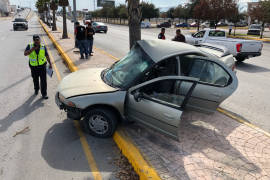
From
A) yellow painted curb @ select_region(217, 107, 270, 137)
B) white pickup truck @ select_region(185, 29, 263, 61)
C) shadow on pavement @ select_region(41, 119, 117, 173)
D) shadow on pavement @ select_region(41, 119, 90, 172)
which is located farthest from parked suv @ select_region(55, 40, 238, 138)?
white pickup truck @ select_region(185, 29, 263, 61)

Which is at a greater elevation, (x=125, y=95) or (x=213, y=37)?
(x=213, y=37)

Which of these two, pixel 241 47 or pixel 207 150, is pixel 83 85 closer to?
pixel 207 150

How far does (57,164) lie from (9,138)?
55.4 inches

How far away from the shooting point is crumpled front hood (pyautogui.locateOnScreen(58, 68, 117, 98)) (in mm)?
4450

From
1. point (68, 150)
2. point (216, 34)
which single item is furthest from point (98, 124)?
point (216, 34)

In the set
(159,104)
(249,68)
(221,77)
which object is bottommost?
(249,68)

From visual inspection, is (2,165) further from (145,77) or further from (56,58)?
(56,58)

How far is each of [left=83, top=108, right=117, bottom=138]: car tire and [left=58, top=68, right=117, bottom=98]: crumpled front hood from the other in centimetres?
40

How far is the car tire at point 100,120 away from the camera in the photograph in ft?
14.5

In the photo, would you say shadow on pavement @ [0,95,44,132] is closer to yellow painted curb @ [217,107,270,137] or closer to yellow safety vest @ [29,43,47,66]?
yellow safety vest @ [29,43,47,66]

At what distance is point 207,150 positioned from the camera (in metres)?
4.07

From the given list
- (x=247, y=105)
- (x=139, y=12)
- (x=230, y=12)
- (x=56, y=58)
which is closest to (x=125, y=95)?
(x=139, y=12)

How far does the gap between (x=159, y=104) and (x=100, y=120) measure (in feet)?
4.06

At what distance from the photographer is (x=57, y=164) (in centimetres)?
386
